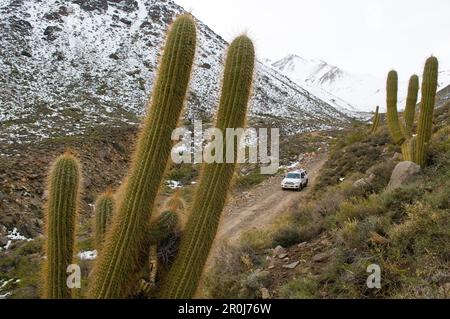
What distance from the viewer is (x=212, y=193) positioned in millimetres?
4316

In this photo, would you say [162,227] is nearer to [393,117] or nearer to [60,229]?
[60,229]

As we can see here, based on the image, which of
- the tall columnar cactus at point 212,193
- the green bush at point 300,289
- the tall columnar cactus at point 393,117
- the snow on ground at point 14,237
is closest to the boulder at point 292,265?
the green bush at point 300,289

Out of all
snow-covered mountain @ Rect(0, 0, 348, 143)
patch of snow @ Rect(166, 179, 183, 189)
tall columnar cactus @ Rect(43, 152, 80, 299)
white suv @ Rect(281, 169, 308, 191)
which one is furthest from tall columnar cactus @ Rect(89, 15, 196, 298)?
snow-covered mountain @ Rect(0, 0, 348, 143)

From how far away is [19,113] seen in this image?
2902 cm

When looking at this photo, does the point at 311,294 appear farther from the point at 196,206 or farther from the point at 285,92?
the point at 285,92

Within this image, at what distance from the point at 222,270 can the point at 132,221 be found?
3966 millimetres

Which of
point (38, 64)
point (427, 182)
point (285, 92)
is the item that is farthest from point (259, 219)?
point (285, 92)

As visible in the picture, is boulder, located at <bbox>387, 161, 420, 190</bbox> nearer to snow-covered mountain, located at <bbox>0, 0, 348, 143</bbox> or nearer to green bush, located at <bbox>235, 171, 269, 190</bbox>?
green bush, located at <bbox>235, 171, 269, 190</bbox>

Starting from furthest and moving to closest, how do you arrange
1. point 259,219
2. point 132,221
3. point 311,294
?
point 259,219 < point 311,294 < point 132,221

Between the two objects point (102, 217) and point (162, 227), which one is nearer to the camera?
point (162, 227)

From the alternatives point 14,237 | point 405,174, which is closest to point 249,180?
point 405,174

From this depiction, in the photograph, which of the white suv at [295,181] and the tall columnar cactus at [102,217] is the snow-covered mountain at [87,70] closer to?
the white suv at [295,181]

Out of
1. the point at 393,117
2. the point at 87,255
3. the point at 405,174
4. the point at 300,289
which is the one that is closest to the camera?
the point at 300,289

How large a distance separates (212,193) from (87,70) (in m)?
43.9
